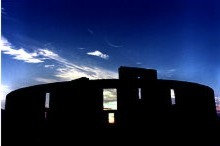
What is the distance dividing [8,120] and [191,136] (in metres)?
8.84

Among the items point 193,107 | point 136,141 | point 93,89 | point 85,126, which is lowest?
point 136,141

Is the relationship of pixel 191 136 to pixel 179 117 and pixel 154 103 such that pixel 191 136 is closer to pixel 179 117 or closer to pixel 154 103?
pixel 179 117

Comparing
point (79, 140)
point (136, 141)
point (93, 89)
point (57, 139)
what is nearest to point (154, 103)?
point (136, 141)

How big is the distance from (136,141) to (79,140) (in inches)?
88.9

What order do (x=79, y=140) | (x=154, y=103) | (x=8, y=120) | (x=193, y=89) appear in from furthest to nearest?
(x=8, y=120), (x=193, y=89), (x=154, y=103), (x=79, y=140)

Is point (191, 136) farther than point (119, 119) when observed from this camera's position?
Yes

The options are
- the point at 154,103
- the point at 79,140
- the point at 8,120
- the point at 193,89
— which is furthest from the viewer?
the point at 8,120

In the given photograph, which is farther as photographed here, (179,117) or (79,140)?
(179,117)

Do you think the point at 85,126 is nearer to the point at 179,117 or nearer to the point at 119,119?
the point at 119,119

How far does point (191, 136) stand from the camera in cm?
1034

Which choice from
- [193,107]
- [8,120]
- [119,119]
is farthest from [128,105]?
[8,120]

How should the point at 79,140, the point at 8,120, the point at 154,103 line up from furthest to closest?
1. the point at 8,120
2. the point at 154,103
3. the point at 79,140

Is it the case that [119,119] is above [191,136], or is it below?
above

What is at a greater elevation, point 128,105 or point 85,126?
point 128,105
